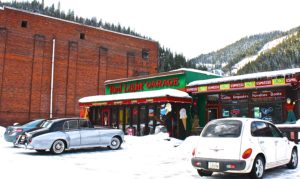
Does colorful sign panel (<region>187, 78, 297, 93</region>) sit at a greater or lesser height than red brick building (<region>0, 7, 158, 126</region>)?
lesser

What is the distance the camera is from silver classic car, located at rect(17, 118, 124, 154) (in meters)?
13.2

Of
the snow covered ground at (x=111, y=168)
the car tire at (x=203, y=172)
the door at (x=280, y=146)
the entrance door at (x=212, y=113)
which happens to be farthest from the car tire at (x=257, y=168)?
the entrance door at (x=212, y=113)

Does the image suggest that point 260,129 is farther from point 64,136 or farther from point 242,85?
point 242,85

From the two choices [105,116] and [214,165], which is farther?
[105,116]

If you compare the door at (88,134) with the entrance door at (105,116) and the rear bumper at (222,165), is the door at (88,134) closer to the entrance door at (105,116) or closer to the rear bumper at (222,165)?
the rear bumper at (222,165)

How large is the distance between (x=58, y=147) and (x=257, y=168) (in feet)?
28.5

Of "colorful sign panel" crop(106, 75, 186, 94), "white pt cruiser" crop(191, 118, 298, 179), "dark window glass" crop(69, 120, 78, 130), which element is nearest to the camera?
"white pt cruiser" crop(191, 118, 298, 179)

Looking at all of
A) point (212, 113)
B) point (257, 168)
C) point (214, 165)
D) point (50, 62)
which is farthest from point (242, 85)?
point (50, 62)

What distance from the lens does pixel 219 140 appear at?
8.28 m

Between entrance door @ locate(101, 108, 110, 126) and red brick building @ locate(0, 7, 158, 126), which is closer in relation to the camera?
entrance door @ locate(101, 108, 110, 126)

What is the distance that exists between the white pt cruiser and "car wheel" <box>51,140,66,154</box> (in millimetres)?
7135

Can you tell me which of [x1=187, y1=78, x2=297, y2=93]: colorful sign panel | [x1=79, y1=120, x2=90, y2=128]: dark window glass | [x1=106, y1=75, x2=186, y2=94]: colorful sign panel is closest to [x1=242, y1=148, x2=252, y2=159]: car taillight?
[x1=79, y1=120, x2=90, y2=128]: dark window glass

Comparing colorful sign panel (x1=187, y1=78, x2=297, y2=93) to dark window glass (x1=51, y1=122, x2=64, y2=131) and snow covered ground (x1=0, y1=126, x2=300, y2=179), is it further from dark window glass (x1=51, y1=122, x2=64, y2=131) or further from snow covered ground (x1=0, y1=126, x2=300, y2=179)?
dark window glass (x1=51, y1=122, x2=64, y2=131)

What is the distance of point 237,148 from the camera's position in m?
7.92
